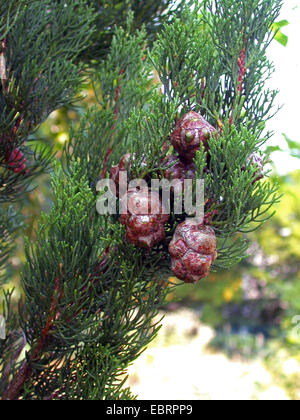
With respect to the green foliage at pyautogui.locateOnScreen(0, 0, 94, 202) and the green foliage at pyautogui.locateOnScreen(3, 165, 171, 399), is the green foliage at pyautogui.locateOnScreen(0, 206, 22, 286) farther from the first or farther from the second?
the green foliage at pyautogui.locateOnScreen(3, 165, 171, 399)

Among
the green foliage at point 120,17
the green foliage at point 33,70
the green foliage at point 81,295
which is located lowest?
the green foliage at point 81,295

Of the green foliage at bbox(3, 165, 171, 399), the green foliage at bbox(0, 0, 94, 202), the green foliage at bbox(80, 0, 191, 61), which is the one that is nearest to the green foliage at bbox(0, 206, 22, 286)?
the green foliage at bbox(0, 0, 94, 202)

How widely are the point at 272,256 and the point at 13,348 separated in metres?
7.20

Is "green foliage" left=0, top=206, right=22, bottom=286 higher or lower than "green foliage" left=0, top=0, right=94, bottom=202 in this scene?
lower

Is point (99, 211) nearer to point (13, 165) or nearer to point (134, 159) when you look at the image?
point (134, 159)

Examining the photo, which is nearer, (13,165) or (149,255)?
(149,255)

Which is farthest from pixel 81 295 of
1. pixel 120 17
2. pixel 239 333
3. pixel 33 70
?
pixel 239 333

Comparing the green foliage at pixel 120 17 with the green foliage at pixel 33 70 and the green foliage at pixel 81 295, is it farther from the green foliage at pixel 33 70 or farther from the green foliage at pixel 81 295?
the green foliage at pixel 81 295

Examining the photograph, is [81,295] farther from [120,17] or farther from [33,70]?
[120,17]

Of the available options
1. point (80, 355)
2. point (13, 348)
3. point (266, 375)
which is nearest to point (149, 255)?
point (80, 355)

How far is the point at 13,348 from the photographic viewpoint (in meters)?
1.61

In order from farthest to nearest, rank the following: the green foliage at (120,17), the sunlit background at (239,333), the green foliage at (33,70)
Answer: the sunlit background at (239,333)
the green foliage at (120,17)
the green foliage at (33,70)

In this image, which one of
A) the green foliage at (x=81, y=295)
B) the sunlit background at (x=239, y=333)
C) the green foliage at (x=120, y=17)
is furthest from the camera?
the sunlit background at (x=239, y=333)

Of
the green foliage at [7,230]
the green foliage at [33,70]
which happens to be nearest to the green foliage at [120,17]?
the green foliage at [33,70]
